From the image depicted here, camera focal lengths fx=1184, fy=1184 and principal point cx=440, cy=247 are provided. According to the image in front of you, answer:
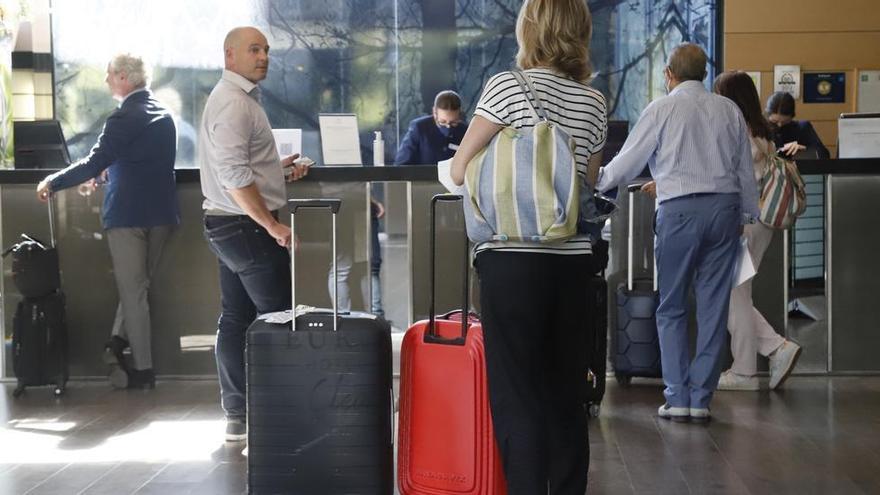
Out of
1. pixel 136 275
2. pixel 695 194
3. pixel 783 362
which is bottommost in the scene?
pixel 783 362

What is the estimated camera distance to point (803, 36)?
312 inches

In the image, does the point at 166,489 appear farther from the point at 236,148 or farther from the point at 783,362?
the point at 783,362

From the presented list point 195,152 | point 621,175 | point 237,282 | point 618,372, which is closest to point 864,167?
point 618,372

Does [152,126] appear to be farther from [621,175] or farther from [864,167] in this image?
[864,167]

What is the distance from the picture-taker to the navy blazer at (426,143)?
7.62 meters

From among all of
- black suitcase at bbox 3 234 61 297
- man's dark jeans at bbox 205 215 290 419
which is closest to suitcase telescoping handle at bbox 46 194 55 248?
black suitcase at bbox 3 234 61 297

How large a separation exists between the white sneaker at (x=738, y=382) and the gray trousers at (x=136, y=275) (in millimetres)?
2635

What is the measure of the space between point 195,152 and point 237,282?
4.38m

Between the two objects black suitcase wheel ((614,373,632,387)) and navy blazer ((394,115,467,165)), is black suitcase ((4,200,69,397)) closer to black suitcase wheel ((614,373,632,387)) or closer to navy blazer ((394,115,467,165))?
black suitcase wheel ((614,373,632,387))

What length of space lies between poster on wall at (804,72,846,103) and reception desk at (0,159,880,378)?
2520 mm

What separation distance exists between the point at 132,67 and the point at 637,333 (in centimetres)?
255

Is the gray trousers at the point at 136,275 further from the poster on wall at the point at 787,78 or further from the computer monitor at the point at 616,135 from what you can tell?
the poster on wall at the point at 787,78

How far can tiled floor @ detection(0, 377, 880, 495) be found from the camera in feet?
12.2

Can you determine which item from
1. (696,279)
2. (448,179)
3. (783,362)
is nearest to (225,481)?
(448,179)
